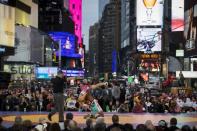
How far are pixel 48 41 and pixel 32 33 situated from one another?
52.3 feet

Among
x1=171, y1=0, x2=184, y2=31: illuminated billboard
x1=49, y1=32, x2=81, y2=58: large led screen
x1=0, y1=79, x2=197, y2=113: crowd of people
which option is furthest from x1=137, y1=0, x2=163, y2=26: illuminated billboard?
x1=0, y1=79, x2=197, y2=113: crowd of people

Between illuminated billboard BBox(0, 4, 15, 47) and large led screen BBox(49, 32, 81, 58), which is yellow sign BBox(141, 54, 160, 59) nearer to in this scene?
illuminated billboard BBox(0, 4, 15, 47)

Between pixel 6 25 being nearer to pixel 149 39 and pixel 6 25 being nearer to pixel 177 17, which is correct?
pixel 149 39

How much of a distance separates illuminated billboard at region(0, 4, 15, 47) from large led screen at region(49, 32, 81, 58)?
66.0m

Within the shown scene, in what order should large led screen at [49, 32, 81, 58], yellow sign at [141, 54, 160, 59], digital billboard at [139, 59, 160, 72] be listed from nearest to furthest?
1. yellow sign at [141, 54, 160, 59]
2. digital billboard at [139, 59, 160, 72]
3. large led screen at [49, 32, 81, 58]

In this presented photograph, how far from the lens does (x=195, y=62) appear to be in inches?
3602

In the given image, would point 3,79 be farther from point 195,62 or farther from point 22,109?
point 195,62

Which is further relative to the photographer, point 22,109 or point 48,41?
point 48,41

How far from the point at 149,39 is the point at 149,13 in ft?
16.4

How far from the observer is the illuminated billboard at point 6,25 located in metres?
72.9

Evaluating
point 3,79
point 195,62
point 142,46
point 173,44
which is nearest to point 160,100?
point 3,79

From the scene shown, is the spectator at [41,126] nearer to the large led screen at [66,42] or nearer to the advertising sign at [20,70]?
the advertising sign at [20,70]

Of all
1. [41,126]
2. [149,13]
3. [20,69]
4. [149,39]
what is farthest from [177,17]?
[41,126]

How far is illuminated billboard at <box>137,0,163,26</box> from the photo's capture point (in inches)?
4178
